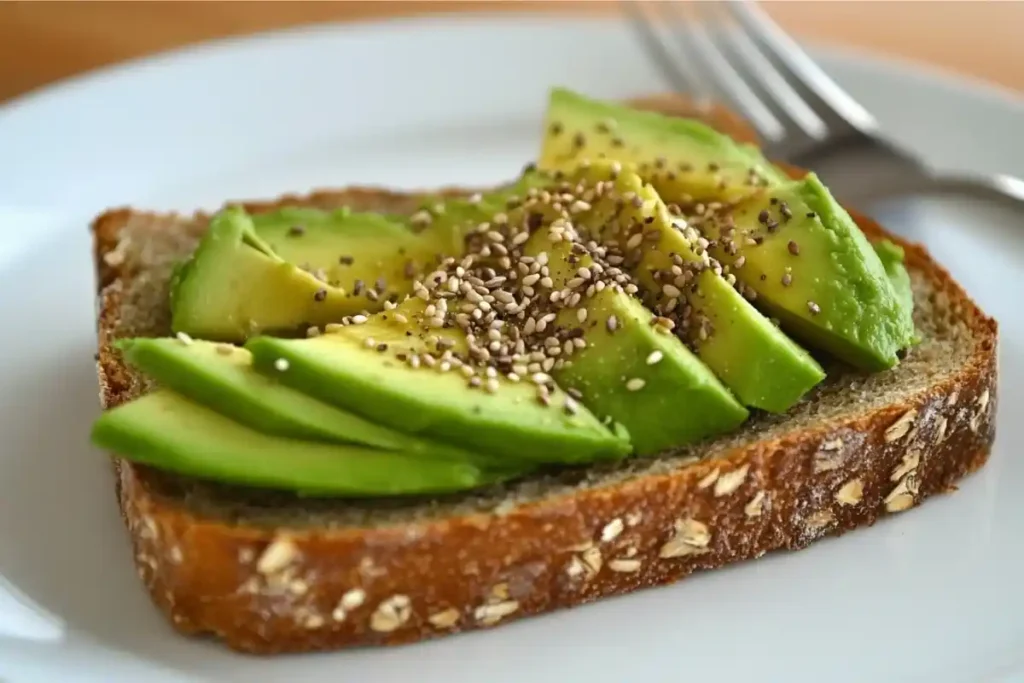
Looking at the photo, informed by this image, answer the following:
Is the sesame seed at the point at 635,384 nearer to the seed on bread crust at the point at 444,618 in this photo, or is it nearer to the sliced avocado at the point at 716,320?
the sliced avocado at the point at 716,320

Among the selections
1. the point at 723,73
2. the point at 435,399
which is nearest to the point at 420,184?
the point at 723,73

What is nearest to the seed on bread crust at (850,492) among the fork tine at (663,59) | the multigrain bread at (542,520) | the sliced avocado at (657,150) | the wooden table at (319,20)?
the multigrain bread at (542,520)

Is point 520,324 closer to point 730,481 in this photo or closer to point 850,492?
point 730,481

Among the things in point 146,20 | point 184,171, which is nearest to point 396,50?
point 184,171

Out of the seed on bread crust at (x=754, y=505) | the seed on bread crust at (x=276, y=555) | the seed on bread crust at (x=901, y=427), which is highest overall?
the seed on bread crust at (x=901, y=427)

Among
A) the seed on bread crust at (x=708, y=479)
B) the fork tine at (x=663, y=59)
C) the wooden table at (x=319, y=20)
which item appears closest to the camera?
the seed on bread crust at (x=708, y=479)

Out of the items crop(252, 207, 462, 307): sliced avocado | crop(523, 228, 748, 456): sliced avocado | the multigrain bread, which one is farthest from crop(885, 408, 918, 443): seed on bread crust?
crop(252, 207, 462, 307): sliced avocado
